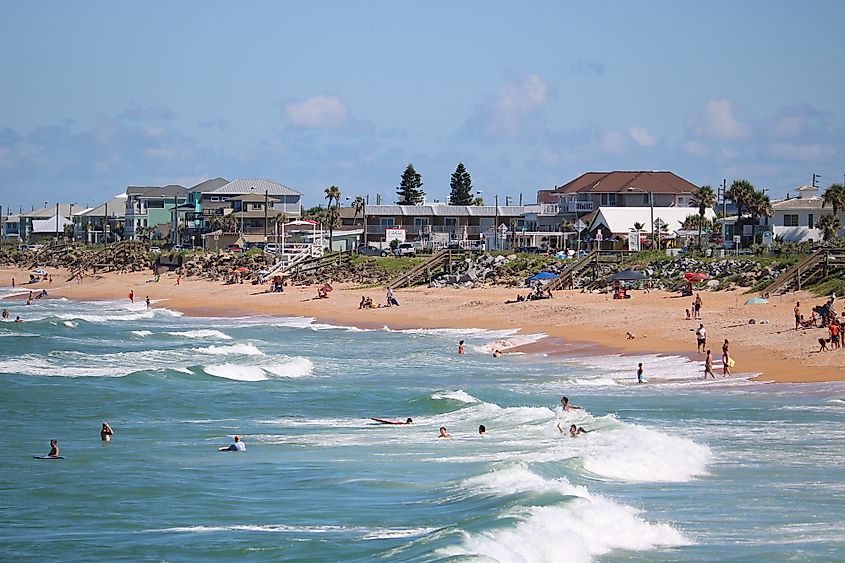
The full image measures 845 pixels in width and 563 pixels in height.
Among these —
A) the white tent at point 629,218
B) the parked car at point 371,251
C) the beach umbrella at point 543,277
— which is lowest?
the beach umbrella at point 543,277

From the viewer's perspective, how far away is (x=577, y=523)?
1745cm

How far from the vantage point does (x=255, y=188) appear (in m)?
108

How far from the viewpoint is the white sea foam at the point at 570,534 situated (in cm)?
1625

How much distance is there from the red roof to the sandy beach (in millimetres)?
31088

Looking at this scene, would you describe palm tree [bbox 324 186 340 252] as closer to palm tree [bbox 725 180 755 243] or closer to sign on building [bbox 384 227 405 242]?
sign on building [bbox 384 227 405 242]

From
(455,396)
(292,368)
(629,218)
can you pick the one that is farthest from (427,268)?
(455,396)

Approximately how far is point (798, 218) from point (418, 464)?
177 ft

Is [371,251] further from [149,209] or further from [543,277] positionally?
[149,209]

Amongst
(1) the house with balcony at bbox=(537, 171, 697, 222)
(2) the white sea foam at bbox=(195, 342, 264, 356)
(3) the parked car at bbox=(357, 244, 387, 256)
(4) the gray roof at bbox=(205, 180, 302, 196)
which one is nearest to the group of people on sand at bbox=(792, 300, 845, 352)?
(2) the white sea foam at bbox=(195, 342, 264, 356)

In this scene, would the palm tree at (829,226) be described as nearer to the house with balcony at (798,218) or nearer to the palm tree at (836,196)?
the palm tree at (836,196)

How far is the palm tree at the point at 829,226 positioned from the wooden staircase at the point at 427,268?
67.2ft

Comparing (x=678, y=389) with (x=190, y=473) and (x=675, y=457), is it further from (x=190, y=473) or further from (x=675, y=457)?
(x=190, y=473)

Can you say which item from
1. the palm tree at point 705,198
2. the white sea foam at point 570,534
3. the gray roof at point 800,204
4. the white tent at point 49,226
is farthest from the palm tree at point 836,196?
the white tent at point 49,226

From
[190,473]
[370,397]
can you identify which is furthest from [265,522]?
[370,397]
